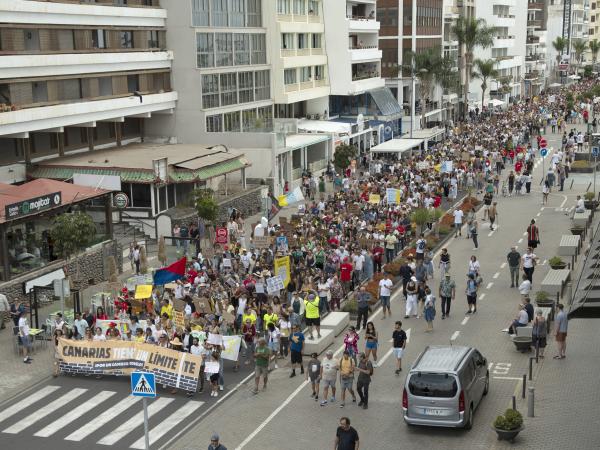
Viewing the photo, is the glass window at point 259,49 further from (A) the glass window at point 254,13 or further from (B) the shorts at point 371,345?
(B) the shorts at point 371,345

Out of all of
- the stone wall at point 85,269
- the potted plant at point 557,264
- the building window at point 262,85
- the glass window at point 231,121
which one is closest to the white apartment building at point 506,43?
the building window at point 262,85

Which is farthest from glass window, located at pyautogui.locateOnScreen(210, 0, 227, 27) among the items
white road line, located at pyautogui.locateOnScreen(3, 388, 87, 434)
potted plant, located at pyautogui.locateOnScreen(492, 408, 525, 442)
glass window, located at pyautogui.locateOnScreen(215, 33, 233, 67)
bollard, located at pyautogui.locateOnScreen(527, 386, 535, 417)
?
potted plant, located at pyautogui.locateOnScreen(492, 408, 525, 442)

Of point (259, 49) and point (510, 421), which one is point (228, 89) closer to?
point (259, 49)

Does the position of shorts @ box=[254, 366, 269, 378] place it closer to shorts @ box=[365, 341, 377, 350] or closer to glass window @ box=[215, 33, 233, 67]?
shorts @ box=[365, 341, 377, 350]

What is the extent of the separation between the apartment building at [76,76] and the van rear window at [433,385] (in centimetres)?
2531

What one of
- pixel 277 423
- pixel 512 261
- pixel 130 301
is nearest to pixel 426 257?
pixel 512 261

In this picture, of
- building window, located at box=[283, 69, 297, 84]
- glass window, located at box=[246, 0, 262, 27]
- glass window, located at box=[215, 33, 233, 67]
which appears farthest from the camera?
building window, located at box=[283, 69, 297, 84]

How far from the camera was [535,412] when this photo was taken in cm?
2005

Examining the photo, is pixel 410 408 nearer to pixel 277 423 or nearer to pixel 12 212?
pixel 277 423

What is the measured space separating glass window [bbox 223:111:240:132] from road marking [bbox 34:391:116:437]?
34713mm

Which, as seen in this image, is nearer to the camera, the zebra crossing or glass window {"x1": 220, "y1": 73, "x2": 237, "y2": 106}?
the zebra crossing

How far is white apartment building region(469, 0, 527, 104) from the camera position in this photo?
116938 millimetres

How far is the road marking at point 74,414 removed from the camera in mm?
20453

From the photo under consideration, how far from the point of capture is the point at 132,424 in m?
20.7
